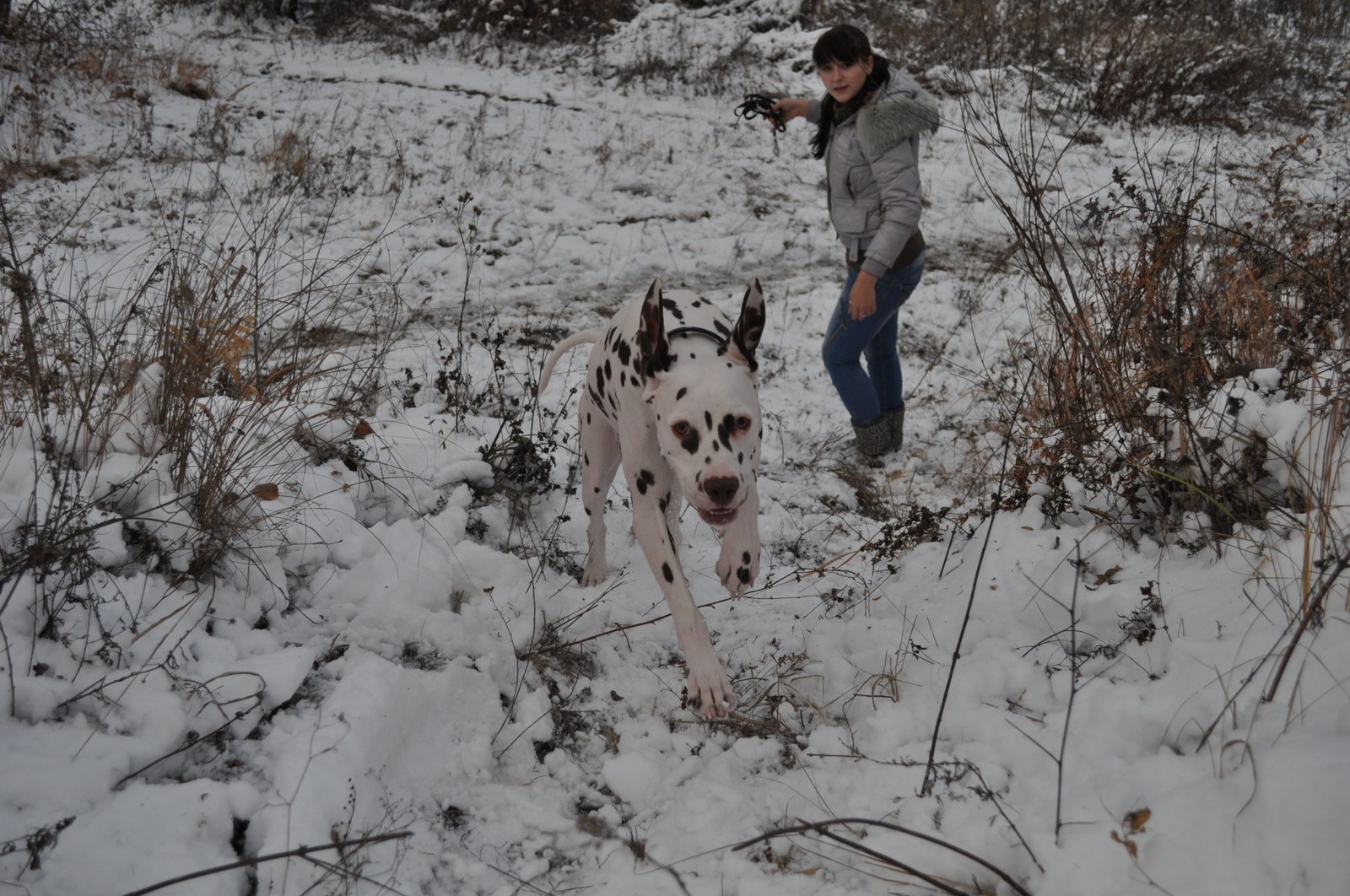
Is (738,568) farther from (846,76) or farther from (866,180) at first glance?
(846,76)

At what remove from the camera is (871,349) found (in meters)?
5.11

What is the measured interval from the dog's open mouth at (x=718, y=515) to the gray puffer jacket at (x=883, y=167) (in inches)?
92.7

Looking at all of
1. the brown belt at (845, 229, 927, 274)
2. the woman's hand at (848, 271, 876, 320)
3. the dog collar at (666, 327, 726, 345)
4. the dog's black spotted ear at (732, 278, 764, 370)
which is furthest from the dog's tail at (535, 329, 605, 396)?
the brown belt at (845, 229, 927, 274)

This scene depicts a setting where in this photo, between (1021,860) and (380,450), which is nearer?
(1021,860)

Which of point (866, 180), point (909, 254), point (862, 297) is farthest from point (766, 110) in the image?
point (862, 297)

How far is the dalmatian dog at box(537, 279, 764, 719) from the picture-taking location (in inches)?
101

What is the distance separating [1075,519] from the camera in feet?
10.3

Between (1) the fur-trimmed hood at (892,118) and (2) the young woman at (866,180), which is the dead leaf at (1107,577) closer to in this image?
(2) the young woman at (866,180)

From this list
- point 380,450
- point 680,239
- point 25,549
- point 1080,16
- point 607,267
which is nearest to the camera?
point 25,549

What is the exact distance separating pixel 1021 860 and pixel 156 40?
15.2m

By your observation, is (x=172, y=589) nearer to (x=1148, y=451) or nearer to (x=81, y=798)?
(x=81, y=798)

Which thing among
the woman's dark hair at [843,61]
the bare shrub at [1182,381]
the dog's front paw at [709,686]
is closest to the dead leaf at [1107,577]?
the bare shrub at [1182,381]

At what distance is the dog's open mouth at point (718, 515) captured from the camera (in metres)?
2.50

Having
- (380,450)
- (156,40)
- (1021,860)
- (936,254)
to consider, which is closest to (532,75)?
(156,40)
